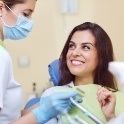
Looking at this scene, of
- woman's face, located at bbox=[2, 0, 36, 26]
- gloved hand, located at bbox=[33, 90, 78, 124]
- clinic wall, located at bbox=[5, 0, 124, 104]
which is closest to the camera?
gloved hand, located at bbox=[33, 90, 78, 124]

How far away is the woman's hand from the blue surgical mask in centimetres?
68

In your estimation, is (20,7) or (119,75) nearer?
(119,75)

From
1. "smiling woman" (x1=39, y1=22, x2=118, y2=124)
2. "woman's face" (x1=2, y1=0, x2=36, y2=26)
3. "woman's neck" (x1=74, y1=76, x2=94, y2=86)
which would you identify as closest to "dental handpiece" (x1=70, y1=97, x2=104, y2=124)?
"smiling woman" (x1=39, y1=22, x2=118, y2=124)

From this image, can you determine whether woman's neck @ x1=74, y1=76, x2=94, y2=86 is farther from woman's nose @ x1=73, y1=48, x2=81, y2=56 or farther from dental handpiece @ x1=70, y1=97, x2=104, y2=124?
dental handpiece @ x1=70, y1=97, x2=104, y2=124

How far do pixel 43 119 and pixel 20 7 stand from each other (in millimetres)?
705

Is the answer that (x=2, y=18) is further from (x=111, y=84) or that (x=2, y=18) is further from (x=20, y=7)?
(x=111, y=84)

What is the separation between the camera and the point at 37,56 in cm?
302

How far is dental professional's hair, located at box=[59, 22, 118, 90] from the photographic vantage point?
5.68 ft

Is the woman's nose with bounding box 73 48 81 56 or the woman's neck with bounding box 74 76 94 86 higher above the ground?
the woman's nose with bounding box 73 48 81 56

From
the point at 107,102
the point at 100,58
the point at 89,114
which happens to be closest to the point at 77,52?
the point at 100,58

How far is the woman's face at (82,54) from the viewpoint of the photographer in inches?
64.7

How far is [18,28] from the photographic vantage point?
1.82 meters

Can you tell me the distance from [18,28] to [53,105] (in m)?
0.78

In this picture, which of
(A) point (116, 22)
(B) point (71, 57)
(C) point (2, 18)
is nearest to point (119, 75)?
(B) point (71, 57)
